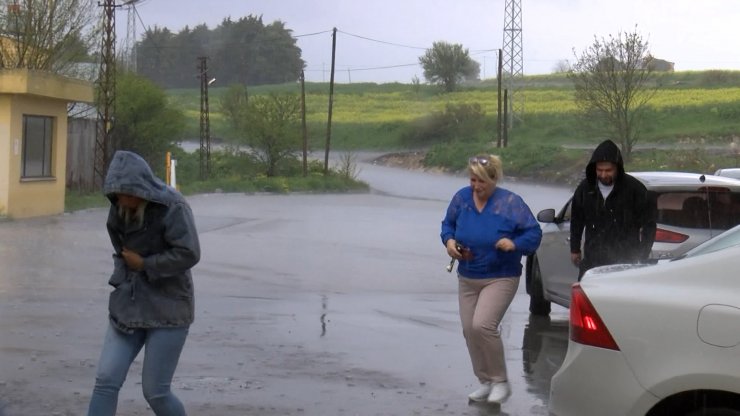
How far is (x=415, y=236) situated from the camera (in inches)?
868

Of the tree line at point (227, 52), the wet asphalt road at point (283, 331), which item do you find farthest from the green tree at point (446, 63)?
the wet asphalt road at point (283, 331)

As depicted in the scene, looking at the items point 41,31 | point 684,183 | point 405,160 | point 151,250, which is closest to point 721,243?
point 151,250

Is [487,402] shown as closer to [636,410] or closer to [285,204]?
[636,410]

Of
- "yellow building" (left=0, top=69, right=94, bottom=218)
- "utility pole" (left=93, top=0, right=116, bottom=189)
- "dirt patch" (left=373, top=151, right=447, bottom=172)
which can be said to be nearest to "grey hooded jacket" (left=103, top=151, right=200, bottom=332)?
"yellow building" (left=0, top=69, right=94, bottom=218)

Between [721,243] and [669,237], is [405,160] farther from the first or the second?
[721,243]

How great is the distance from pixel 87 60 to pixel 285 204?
735 centimetres

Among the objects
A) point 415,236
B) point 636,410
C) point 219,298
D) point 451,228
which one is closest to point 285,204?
point 415,236

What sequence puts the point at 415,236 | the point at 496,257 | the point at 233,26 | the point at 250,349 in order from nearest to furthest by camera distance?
the point at 496,257 < the point at 250,349 < the point at 415,236 < the point at 233,26

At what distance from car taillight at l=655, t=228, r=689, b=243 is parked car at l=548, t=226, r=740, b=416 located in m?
4.39

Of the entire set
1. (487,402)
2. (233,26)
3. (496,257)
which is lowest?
(487,402)

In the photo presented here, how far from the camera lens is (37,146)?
939 inches

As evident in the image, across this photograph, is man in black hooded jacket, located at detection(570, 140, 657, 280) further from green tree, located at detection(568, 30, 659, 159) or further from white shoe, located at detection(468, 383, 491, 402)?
green tree, located at detection(568, 30, 659, 159)

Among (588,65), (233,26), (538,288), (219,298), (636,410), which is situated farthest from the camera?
(233,26)

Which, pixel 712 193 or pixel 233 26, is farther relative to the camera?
pixel 233 26
